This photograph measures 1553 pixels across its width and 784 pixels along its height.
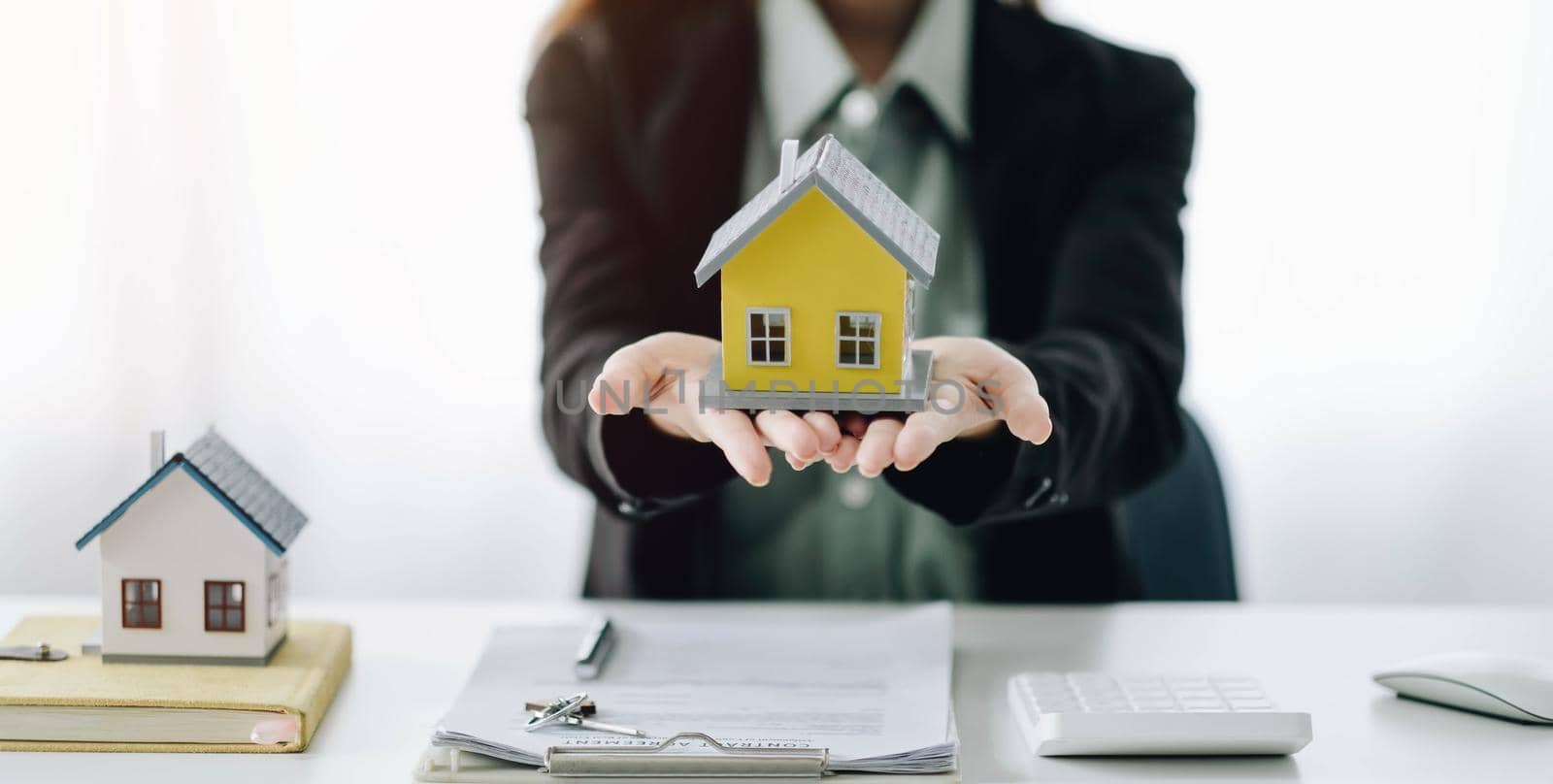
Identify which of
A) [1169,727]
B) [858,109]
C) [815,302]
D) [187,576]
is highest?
[858,109]

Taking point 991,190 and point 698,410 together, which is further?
point 991,190

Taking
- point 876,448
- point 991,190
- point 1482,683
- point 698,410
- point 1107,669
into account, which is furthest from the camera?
→ point 991,190

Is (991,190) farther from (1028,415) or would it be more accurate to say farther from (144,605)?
(144,605)

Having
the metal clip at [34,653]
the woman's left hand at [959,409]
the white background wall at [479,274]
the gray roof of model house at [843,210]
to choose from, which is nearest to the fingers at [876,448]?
the woman's left hand at [959,409]

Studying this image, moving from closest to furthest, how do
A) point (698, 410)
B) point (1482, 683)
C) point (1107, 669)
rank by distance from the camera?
point (698, 410) → point (1482, 683) → point (1107, 669)

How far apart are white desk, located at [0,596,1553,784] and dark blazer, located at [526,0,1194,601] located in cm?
27

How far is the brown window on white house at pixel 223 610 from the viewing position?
127 centimetres

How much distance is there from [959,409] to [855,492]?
80 cm

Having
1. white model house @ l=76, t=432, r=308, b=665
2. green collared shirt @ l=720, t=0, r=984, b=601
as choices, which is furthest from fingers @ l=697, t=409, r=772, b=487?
green collared shirt @ l=720, t=0, r=984, b=601

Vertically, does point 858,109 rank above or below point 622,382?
above

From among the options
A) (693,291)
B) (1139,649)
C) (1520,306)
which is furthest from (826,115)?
(1520,306)

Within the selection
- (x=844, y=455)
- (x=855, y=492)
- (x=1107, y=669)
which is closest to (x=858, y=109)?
(x=855, y=492)

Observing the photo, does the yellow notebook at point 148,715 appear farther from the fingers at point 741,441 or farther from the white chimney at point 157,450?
the fingers at point 741,441

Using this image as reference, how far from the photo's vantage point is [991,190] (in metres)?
1.78
